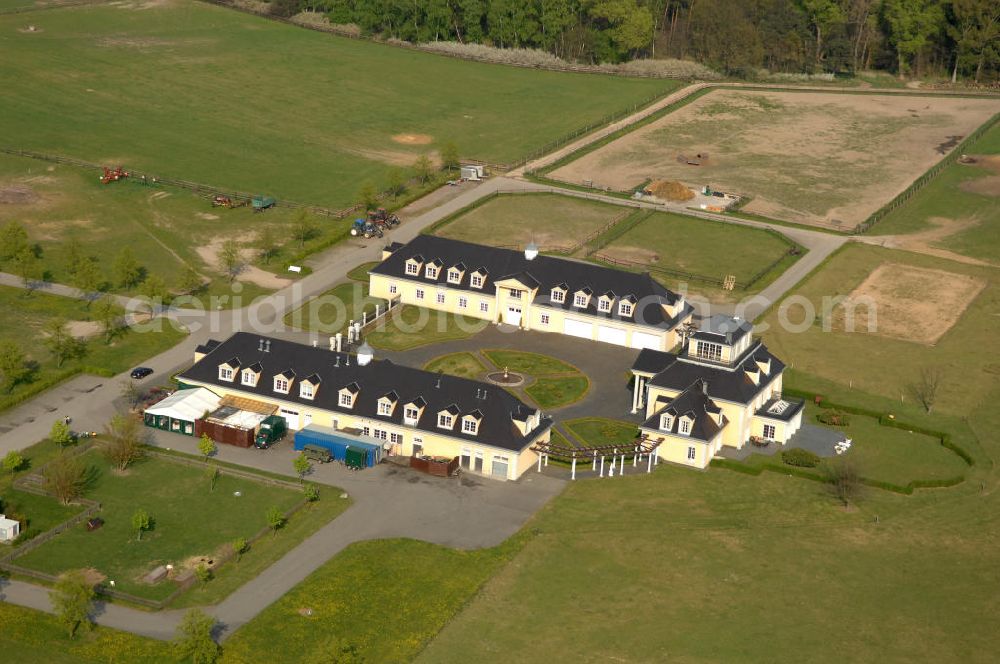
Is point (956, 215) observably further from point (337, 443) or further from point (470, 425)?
point (337, 443)

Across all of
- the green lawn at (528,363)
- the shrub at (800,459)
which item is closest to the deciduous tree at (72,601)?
the green lawn at (528,363)

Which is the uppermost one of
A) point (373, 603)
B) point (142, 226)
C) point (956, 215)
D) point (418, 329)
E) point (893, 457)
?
point (956, 215)

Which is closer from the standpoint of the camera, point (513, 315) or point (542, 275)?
point (513, 315)

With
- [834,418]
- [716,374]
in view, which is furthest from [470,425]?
[834,418]

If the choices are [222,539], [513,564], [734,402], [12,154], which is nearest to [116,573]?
[222,539]

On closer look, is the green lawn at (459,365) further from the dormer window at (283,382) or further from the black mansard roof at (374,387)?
the dormer window at (283,382)
